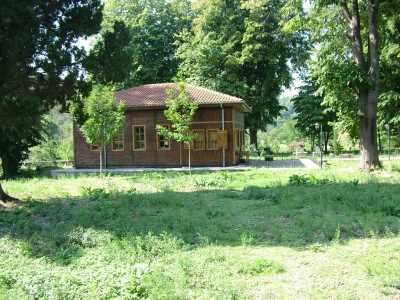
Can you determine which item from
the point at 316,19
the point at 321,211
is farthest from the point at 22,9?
the point at 316,19

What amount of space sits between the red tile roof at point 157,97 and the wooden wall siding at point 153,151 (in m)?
0.57

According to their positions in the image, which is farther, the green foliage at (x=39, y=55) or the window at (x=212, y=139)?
the window at (x=212, y=139)

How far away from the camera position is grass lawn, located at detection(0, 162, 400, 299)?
659 cm

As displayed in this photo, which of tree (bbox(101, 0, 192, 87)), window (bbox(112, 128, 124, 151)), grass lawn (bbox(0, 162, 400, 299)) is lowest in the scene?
grass lawn (bbox(0, 162, 400, 299))

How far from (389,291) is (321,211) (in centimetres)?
510

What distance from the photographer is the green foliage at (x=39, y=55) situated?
461 inches

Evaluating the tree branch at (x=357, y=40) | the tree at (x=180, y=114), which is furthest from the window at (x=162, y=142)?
the tree branch at (x=357, y=40)

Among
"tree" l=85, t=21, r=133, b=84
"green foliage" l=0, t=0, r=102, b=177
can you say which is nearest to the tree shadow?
"green foliage" l=0, t=0, r=102, b=177

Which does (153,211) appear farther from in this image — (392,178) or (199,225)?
(392,178)

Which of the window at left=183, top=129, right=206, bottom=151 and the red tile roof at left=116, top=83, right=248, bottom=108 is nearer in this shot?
the red tile roof at left=116, top=83, right=248, bottom=108

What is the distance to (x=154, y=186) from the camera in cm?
1709

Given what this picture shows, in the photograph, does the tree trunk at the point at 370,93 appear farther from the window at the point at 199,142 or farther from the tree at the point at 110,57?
the tree at the point at 110,57

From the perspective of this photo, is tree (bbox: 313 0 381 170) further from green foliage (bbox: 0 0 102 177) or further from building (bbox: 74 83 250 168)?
green foliage (bbox: 0 0 102 177)

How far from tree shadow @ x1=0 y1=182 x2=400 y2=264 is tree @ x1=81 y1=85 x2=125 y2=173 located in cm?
816
